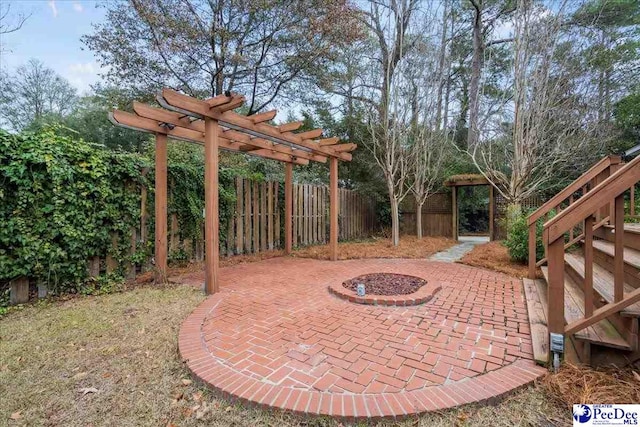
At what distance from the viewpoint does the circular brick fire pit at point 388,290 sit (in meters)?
3.60

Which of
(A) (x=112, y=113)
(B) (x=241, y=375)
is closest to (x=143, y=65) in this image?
(A) (x=112, y=113)

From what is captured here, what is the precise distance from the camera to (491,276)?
16.7 feet

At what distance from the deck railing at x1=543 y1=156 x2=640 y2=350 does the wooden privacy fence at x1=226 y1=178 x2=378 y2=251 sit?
19.8ft

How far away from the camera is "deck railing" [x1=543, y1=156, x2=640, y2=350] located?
1.92 metres

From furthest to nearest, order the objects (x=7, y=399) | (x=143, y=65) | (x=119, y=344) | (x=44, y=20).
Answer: (x=143, y=65)
(x=44, y=20)
(x=119, y=344)
(x=7, y=399)

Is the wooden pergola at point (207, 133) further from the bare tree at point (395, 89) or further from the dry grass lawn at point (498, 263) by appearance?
the dry grass lawn at point (498, 263)

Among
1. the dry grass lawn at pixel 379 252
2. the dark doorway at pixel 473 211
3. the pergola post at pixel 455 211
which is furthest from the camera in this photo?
the dark doorway at pixel 473 211

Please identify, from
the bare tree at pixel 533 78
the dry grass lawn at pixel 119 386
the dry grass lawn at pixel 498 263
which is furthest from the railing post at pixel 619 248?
the bare tree at pixel 533 78

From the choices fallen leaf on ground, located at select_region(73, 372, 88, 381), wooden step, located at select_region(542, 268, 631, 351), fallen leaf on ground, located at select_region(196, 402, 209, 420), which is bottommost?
fallen leaf on ground, located at select_region(196, 402, 209, 420)

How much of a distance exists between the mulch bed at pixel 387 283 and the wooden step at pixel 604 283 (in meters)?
1.86

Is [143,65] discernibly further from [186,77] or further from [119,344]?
[119,344]

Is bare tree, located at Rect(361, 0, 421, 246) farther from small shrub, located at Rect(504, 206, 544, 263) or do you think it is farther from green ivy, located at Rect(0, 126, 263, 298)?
green ivy, located at Rect(0, 126, 263, 298)

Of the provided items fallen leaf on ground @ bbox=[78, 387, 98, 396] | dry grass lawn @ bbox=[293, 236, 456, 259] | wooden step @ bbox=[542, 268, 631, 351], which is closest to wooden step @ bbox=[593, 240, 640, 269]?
wooden step @ bbox=[542, 268, 631, 351]

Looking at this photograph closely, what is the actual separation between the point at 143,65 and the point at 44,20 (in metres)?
2.07
